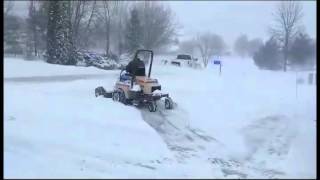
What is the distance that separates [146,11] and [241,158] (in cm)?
241

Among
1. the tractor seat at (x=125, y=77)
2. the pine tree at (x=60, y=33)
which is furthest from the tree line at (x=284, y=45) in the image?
the pine tree at (x=60, y=33)

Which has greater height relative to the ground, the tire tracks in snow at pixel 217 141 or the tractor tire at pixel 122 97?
the tractor tire at pixel 122 97

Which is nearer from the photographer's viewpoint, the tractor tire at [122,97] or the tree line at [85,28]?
the tree line at [85,28]

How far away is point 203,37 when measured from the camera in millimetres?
6398

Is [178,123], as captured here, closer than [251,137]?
No

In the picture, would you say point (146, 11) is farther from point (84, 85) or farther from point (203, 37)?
point (84, 85)

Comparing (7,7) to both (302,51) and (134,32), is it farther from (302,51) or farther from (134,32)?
(302,51)

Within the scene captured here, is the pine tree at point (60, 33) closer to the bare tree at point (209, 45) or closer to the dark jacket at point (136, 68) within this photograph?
the dark jacket at point (136, 68)

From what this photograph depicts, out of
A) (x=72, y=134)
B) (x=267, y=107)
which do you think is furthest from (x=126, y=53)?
(x=267, y=107)

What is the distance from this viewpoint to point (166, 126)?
654 cm

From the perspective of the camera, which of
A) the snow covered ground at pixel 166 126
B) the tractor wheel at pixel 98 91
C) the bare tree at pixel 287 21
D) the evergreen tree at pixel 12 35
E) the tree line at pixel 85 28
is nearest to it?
the snow covered ground at pixel 166 126

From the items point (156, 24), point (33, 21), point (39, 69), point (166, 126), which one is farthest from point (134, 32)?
point (39, 69)

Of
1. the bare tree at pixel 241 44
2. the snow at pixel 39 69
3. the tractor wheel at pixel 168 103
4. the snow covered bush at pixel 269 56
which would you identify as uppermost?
the bare tree at pixel 241 44

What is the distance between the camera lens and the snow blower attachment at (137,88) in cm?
698
